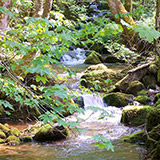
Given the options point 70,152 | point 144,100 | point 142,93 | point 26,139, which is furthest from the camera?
point 142,93

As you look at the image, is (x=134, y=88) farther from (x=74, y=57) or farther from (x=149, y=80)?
(x=74, y=57)

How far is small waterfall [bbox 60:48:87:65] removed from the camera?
15.0 meters

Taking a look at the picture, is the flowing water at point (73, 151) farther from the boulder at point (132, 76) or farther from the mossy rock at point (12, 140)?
the boulder at point (132, 76)

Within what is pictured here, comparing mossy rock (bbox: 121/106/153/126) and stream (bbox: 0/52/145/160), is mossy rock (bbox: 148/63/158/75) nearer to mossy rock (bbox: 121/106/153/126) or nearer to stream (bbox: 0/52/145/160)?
mossy rock (bbox: 121/106/153/126)

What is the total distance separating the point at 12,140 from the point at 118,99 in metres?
→ 4.26

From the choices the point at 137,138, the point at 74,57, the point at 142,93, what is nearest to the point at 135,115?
the point at 137,138

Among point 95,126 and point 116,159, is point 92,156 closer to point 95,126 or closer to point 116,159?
point 116,159

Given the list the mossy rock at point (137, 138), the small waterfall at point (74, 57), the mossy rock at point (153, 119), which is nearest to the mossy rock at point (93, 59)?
the small waterfall at point (74, 57)

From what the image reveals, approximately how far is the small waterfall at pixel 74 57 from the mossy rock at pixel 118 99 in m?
6.65

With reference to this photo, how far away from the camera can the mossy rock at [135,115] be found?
6020 mm

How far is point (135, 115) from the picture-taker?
618 cm

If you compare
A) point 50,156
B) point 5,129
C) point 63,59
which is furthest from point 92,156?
point 63,59

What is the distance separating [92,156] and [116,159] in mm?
482

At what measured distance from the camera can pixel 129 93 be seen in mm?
8648
